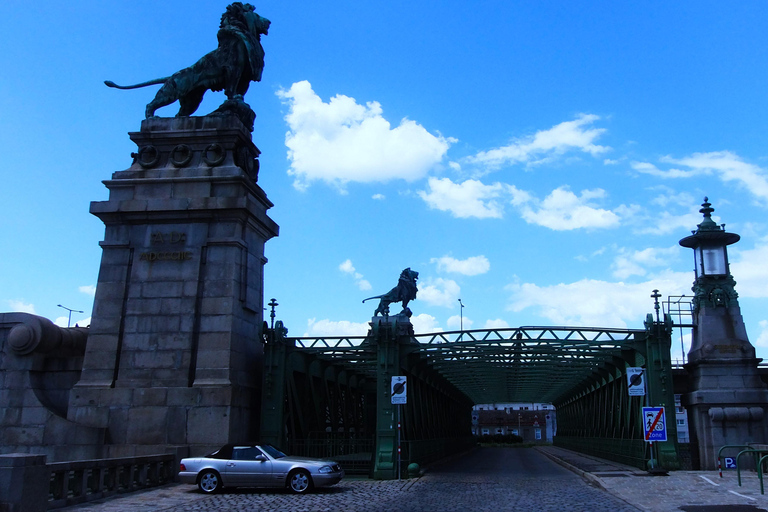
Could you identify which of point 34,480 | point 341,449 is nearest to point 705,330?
point 341,449

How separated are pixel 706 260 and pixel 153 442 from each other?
18.5 metres

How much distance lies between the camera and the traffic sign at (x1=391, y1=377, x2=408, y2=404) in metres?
20.2

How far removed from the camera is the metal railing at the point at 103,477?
1395 centimetres

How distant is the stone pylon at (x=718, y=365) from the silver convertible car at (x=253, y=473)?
40.6 feet

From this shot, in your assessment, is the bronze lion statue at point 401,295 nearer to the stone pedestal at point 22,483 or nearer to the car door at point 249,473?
the car door at point 249,473

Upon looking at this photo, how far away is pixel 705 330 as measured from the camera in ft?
74.0

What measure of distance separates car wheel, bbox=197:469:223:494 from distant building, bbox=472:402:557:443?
96518 millimetres

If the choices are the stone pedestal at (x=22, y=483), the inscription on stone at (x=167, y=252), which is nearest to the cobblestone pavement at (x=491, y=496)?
the stone pedestal at (x=22, y=483)

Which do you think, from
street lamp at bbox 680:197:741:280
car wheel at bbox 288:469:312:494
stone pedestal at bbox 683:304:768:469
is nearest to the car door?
car wheel at bbox 288:469:312:494

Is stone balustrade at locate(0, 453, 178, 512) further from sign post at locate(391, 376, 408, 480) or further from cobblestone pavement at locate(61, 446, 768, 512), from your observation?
sign post at locate(391, 376, 408, 480)

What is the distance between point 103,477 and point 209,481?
8.05ft

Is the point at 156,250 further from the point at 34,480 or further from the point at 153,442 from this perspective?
the point at 34,480

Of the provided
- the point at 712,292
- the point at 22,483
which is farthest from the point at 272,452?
the point at 712,292

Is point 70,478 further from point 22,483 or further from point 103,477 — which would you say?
point 22,483
